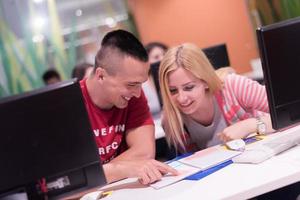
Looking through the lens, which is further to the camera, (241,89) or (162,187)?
(241,89)

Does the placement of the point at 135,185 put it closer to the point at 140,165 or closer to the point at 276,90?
the point at 140,165

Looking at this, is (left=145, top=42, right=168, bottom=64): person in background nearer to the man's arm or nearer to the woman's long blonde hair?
the woman's long blonde hair

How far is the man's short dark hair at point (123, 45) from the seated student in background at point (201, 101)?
0.20 m

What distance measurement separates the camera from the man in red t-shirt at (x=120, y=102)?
6.03 ft

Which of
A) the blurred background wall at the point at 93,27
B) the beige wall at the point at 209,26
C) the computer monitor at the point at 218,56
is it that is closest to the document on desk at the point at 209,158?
the computer monitor at the point at 218,56

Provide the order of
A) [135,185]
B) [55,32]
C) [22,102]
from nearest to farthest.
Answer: [22,102] < [135,185] < [55,32]

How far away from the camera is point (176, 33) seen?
5.82 metres

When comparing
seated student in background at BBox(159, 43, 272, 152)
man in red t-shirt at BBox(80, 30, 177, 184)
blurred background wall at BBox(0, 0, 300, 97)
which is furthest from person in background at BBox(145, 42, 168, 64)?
man in red t-shirt at BBox(80, 30, 177, 184)

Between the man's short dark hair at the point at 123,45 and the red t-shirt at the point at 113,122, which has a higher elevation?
the man's short dark hair at the point at 123,45

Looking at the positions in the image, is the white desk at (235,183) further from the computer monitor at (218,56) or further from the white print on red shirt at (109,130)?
the computer monitor at (218,56)

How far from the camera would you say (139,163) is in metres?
1.59

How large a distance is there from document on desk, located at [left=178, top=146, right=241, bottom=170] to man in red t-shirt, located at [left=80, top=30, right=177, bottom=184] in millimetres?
173

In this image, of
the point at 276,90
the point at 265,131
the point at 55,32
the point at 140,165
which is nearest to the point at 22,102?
the point at 140,165

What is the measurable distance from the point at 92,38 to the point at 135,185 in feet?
14.0
